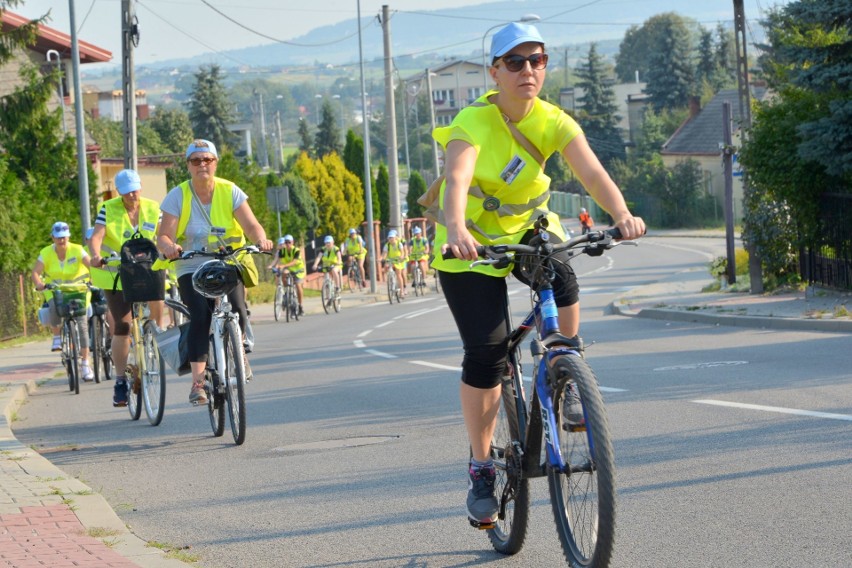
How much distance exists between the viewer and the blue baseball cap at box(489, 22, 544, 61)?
5453 millimetres

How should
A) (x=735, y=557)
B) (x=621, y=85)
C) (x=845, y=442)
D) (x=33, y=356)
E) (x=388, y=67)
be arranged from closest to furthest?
1. (x=735, y=557)
2. (x=845, y=442)
3. (x=33, y=356)
4. (x=388, y=67)
5. (x=621, y=85)

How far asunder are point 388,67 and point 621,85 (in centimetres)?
11674

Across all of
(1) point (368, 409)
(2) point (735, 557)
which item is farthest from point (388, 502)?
(1) point (368, 409)

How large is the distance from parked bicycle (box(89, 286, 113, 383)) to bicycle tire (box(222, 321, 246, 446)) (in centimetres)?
505

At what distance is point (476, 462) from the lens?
5.78 metres

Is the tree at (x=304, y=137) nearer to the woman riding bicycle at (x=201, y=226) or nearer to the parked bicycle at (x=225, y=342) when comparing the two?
the woman riding bicycle at (x=201, y=226)

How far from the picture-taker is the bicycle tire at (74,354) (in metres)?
14.9

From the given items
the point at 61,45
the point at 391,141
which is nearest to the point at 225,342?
the point at 391,141

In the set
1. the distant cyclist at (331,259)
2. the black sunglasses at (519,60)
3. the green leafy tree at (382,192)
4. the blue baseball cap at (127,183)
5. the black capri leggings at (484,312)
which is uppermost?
the green leafy tree at (382,192)

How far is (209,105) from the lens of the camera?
110250mm

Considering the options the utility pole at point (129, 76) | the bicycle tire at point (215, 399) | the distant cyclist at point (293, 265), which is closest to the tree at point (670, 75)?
the distant cyclist at point (293, 265)

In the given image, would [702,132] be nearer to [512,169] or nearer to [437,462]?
[437,462]

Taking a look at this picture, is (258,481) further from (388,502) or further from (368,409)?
(368,409)

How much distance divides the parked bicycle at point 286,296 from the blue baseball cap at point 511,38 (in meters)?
26.8
